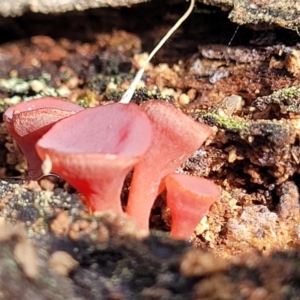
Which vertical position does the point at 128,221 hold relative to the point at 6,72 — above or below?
above

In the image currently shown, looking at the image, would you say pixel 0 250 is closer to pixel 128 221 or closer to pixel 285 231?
pixel 128 221

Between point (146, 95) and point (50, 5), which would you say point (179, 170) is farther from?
point (50, 5)

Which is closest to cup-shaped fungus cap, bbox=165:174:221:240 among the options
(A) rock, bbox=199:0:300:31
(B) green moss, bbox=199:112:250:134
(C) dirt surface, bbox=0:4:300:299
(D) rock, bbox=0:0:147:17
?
(C) dirt surface, bbox=0:4:300:299

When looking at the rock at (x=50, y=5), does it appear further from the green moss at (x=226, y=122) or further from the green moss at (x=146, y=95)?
the green moss at (x=226, y=122)

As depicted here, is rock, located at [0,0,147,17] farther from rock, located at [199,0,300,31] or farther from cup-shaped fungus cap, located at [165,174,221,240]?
cup-shaped fungus cap, located at [165,174,221,240]

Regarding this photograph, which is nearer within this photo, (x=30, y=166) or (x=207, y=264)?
(x=207, y=264)

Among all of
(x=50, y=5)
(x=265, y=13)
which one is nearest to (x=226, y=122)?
(x=265, y=13)

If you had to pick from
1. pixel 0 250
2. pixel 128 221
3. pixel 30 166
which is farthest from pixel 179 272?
pixel 30 166
